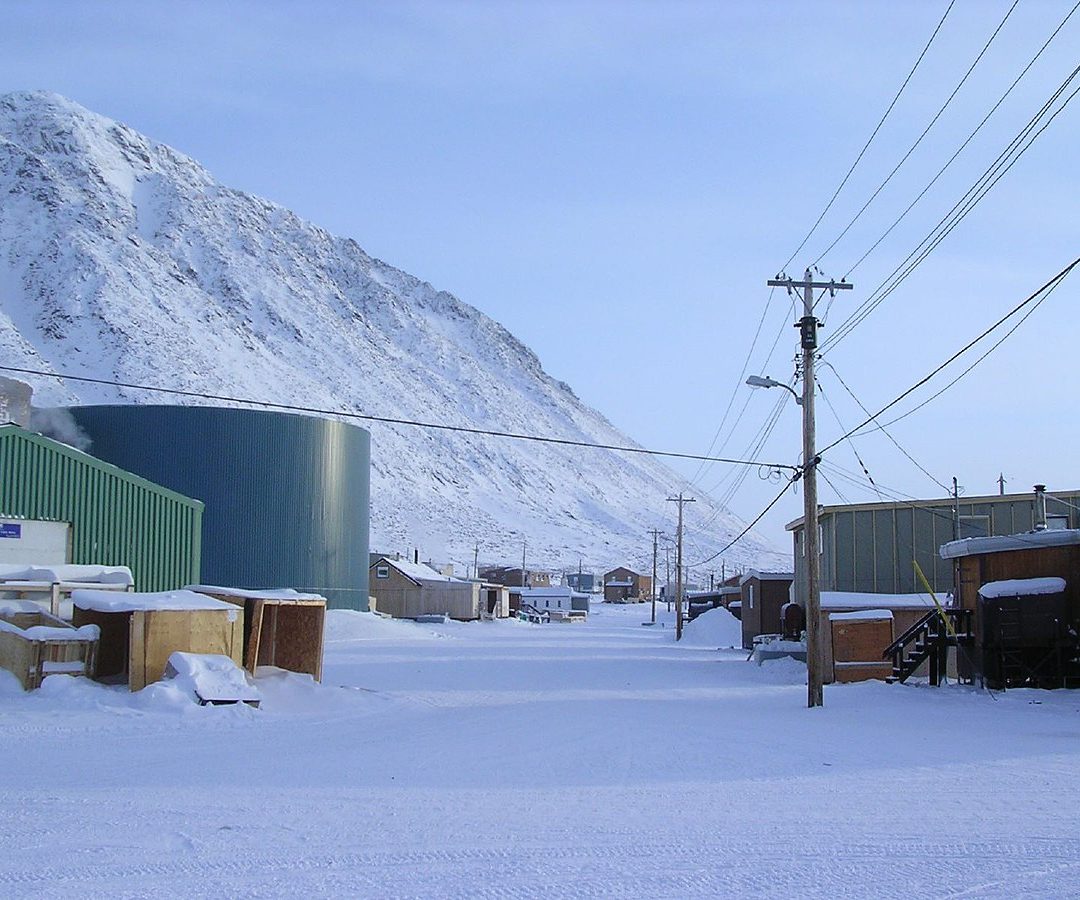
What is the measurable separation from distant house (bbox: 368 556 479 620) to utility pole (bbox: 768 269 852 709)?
56950 millimetres

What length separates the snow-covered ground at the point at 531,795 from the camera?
8141 mm

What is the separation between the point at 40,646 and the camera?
18938 millimetres

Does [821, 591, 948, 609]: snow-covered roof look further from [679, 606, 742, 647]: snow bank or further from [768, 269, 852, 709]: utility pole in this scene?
[679, 606, 742, 647]: snow bank

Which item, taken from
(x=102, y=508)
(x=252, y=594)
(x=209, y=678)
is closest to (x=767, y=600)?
(x=102, y=508)

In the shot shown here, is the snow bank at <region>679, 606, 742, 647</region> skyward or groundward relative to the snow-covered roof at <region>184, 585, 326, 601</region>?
groundward

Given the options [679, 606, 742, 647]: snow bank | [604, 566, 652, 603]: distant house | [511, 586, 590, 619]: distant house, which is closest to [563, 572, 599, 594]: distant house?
[604, 566, 652, 603]: distant house

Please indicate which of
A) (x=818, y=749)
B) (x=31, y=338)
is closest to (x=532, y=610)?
(x=818, y=749)

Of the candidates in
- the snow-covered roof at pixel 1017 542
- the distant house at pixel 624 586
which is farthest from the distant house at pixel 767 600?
the distant house at pixel 624 586

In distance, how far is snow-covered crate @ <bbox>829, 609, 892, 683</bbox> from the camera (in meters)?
27.3

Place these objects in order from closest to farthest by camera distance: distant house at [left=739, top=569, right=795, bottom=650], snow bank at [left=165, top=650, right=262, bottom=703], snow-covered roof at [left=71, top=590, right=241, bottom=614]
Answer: snow bank at [left=165, top=650, right=262, bottom=703] < snow-covered roof at [left=71, top=590, right=241, bottom=614] < distant house at [left=739, top=569, right=795, bottom=650]

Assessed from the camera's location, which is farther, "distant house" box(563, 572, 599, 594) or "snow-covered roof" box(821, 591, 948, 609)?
"distant house" box(563, 572, 599, 594)

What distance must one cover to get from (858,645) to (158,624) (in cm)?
1562

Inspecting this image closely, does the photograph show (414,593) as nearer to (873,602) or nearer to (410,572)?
(410,572)

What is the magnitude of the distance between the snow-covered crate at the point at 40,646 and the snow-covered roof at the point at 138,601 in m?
0.48
